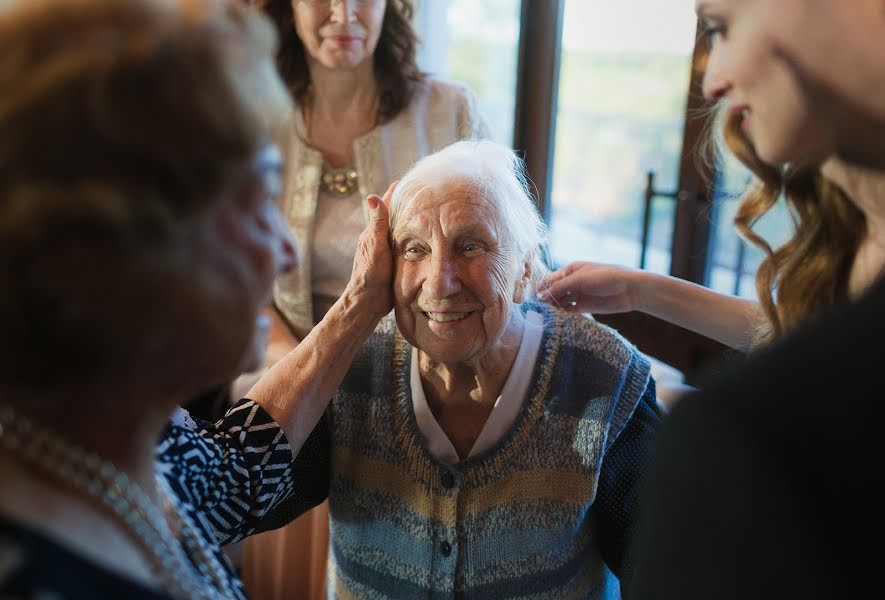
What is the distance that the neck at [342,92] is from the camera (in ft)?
7.38

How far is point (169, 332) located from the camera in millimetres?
643

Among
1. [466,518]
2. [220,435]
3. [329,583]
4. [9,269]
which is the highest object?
[9,269]

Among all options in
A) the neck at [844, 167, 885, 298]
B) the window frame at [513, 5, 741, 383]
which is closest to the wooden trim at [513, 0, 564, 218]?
the window frame at [513, 5, 741, 383]

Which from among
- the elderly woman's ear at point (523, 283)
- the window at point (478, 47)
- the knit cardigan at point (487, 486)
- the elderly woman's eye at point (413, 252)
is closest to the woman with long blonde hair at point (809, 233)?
the knit cardigan at point (487, 486)

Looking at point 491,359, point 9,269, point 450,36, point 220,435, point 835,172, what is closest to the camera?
point 9,269

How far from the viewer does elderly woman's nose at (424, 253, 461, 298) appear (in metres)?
1.38

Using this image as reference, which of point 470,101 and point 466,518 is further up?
point 470,101

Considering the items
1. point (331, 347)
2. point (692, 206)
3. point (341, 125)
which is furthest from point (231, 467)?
point (692, 206)

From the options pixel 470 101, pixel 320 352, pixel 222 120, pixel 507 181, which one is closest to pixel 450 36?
pixel 470 101

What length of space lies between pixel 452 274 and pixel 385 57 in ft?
3.67

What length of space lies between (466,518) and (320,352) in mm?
390

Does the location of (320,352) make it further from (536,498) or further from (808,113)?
(808,113)

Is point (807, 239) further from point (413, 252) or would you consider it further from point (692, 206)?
point (692, 206)

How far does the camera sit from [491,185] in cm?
147
